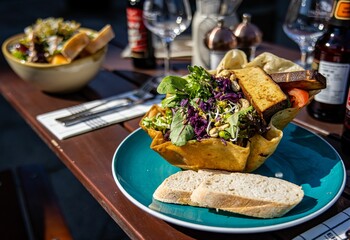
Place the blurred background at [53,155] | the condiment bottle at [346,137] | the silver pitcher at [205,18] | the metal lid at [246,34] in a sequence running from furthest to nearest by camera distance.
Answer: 1. the blurred background at [53,155]
2. the silver pitcher at [205,18]
3. the metal lid at [246,34]
4. the condiment bottle at [346,137]

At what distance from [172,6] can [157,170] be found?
0.84 metres

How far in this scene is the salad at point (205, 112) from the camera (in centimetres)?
90

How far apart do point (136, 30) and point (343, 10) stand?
0.85 metres

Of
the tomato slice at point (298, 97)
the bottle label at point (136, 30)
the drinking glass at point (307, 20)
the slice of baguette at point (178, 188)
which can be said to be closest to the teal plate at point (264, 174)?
the slice of baguette at point (178, 188)

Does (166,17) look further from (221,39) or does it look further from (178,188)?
(178,188)

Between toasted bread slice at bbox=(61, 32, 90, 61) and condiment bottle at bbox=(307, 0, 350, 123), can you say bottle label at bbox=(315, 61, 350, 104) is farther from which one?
toasted bread slice at bbox=(61, 32, 90, 61)

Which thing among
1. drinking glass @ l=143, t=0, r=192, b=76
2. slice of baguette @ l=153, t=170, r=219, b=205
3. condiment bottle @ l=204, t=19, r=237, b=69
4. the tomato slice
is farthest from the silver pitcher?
slice of baguette @ l=153, t=170, r=219, b=205

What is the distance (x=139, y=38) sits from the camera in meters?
1.72

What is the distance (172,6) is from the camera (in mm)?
1595

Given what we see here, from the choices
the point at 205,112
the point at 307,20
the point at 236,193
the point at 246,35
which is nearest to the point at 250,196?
the point at 236,193

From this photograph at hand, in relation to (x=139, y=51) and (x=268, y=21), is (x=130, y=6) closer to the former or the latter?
(x=139, y=51)

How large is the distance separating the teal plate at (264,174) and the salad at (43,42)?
0.56 meters

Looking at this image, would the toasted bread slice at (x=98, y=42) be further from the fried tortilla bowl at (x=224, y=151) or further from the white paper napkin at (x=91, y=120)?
the fried tortilla bowl at (x=224, y=151)

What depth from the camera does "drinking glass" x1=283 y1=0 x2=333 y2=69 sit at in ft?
5.02
